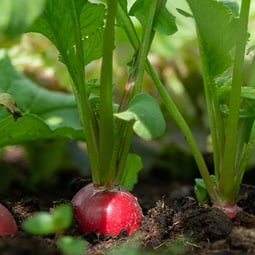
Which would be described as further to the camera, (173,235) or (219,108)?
(219,108)

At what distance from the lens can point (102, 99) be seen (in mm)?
1068

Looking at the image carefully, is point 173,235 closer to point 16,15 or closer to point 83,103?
point 83,103

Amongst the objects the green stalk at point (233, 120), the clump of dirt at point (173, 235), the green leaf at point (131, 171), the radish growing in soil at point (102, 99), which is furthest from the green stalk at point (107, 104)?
the green leaf at point (131, 171)

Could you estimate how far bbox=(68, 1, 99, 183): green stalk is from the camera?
3.65 ft

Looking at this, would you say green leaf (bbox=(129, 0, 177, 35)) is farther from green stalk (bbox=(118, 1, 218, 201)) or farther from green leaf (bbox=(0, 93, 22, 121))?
green leaf (bbox=(0, 93, 22, 121))

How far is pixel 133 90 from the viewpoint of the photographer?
113 cm

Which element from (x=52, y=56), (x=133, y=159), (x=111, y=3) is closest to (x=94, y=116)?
(x=111, y=3)

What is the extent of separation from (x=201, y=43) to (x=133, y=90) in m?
0.19

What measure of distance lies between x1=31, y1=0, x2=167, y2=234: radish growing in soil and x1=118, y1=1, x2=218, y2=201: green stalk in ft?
0.12

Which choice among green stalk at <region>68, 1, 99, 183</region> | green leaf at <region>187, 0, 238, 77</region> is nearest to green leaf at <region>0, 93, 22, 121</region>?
green stalk at <region>68, 1, 99, 183</region>

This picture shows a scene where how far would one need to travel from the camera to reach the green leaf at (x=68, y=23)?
112 cm

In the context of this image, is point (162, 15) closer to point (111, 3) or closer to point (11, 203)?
point (111, 3)

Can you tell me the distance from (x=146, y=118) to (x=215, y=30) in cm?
34

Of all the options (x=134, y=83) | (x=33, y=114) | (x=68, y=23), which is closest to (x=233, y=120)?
(x=134, y=83)
